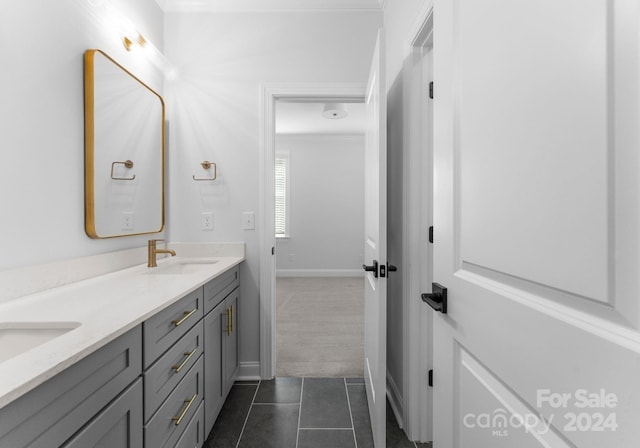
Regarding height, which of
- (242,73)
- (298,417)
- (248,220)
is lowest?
(298,417)

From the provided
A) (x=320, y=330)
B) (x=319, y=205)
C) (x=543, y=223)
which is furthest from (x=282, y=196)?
(x=543, y=223)

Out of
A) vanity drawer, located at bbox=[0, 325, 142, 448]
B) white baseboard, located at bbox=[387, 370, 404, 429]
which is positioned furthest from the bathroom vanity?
white baseboard, located at bbox=[387, 370, 404, 429]

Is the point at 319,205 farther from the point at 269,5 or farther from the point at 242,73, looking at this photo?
the point at 269,5

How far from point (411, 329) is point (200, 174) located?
5.72 feet

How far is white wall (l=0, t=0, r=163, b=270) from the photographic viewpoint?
115 centimetres

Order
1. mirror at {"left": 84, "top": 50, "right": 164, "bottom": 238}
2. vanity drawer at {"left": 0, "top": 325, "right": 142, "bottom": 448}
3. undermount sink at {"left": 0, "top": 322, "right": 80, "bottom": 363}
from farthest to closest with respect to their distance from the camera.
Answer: mirror at {"left": 84, "top": 50, "right": 164, "bottom": 238} → undermount sink at {"left": 0, "top": 322, "right": 80, "bottom": 363} → vanity drawer at {"left": 0, "top": 325, "right": 142, "bottom": 448}

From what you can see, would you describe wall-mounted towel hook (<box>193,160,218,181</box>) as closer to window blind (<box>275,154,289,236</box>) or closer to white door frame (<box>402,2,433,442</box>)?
white door frame (<box>402,2,433,442</box>)

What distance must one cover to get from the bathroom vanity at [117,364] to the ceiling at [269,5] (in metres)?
1.83

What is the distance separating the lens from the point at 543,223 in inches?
20.0

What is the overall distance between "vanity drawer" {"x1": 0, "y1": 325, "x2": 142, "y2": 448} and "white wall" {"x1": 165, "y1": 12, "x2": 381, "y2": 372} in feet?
4.43

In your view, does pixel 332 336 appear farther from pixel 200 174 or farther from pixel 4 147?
pixel 4 147

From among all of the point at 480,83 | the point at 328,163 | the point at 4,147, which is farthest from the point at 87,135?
the point at 328,163

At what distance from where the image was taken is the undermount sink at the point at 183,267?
1.85 meters

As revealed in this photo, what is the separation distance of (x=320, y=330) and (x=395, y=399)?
1.31 meters
